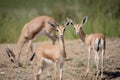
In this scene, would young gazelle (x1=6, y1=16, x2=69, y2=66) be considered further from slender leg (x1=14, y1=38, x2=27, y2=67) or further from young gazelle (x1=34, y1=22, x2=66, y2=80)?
young gazelle (x1=34, y1=22, x2=66, y2=80)

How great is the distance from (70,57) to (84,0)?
11105mm

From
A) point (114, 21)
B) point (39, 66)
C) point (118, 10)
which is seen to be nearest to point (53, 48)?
point (39, 66)

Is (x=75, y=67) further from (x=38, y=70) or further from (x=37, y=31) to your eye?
(x=37, y=31)

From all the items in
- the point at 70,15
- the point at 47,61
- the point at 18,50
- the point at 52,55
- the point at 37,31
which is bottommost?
the point at 47,61

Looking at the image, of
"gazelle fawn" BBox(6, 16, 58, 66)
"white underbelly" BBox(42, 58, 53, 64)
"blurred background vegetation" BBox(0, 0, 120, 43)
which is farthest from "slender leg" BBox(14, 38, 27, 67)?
"blurred background vegetation" BBox(0, 0, 120, 43)

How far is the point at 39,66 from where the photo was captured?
10031 mm

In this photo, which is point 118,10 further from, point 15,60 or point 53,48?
point 53,48

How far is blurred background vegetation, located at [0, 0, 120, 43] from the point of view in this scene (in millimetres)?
16312

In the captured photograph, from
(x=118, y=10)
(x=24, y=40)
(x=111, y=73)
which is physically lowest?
(x=111, y=73)

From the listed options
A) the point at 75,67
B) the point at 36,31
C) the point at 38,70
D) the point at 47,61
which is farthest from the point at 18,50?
the point at 47,61

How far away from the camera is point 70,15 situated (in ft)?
67.3

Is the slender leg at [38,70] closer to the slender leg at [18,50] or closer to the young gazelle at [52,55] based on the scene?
the young gazelle at [52,55]

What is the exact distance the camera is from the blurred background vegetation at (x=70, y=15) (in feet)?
53.5

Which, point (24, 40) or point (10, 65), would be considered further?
point (24, 40)
